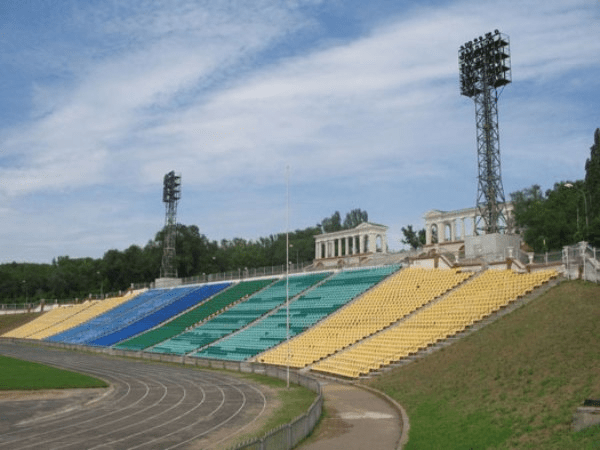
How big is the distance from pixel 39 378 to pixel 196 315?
85.1 feet

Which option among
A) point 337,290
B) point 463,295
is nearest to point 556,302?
point 463,295

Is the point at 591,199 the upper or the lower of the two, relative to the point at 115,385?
upper

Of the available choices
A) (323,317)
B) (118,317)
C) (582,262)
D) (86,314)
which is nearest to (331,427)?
(582,262)

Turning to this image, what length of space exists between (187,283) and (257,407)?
5948 centimetres

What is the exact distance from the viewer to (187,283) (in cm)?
8262

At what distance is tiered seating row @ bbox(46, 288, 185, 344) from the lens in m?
66.4

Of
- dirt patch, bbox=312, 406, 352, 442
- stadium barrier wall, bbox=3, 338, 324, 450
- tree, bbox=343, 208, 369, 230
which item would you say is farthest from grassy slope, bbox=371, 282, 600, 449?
tree, bbox=343, 208, 369, 230

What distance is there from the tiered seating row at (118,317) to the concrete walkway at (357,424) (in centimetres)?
4460

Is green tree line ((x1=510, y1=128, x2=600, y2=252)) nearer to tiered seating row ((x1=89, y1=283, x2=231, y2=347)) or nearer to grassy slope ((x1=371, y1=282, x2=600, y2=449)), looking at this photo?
grassy slope ((x1=371, y1=282, x2=600, y2=449))

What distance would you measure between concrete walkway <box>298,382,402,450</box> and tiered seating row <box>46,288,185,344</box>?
44602mm

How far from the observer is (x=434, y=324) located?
1390 inches

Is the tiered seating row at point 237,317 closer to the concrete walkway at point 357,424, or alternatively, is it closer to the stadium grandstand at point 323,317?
the stadium grandstand at point 323,317

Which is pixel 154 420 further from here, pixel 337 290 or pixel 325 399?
pixel 337 290

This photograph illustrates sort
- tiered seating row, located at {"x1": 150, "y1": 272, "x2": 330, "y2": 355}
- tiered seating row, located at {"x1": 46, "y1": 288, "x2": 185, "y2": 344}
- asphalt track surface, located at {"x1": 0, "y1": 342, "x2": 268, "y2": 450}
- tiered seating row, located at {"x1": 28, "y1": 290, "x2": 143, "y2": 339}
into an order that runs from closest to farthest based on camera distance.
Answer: asphalt track surface, located at {"x1": 0, "y1": 342, "x2": 268, "y2": 450} < tiered seating row, located at {"x1": 150, "y1": 272, "x2": 330, "y2": 355} < tiered seating row, located at {"x1": 46, "y1": 288, "x2": 185, "y2": 344} < tiered seating row, located at {"x1": 28, "y1": 290, "x2": 143, "y2": 339}
